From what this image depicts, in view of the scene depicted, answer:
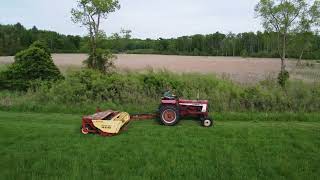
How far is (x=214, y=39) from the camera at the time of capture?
124875 millimetres

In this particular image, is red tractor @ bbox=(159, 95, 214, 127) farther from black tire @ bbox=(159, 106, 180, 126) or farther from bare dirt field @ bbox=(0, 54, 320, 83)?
bare dirt field @ bbox=(0, 54, 320, 83)

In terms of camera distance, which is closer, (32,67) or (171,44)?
(32,67)

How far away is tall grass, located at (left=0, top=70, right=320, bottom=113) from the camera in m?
14.0

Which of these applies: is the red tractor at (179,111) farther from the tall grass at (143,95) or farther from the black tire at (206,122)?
the tall grass at (143,95)

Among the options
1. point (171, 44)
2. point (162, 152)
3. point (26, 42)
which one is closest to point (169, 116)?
point (162, 152)

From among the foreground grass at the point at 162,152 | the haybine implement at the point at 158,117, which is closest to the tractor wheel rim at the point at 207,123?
the haybine implement at the point at 158,117

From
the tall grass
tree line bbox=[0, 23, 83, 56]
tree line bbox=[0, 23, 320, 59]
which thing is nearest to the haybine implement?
the tall grass

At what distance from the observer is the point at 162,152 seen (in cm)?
790

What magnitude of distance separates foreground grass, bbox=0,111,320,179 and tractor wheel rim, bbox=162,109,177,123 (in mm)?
352

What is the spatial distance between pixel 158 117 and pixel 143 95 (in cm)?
410

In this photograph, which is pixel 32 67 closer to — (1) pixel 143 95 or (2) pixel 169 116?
(1) pixel 143 95

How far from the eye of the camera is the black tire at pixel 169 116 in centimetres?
1075

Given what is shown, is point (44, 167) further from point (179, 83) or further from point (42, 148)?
point (179, 83)

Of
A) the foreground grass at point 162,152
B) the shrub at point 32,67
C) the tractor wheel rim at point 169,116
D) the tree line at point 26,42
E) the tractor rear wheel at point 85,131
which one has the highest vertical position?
the tree line at point 26,42
